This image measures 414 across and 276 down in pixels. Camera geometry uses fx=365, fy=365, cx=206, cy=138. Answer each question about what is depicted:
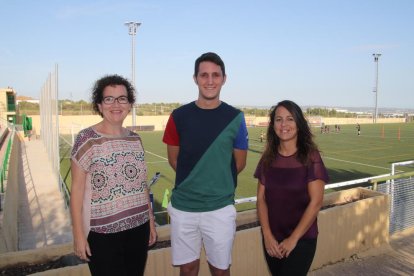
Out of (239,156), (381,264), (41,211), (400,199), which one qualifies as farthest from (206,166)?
(41,211)

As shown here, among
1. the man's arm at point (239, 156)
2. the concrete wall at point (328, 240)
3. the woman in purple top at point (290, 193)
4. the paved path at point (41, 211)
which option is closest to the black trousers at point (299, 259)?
the woman in purple top at point (290, 193)

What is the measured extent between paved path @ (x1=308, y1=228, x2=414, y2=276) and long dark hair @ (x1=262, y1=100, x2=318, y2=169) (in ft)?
9.69

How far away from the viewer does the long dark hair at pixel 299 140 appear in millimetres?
2902

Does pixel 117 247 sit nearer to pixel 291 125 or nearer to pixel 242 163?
pixel 242 163

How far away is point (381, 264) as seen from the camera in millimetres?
5723

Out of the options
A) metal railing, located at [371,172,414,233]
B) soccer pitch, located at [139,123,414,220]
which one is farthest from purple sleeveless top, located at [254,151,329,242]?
soccer pitch, located at [139,123,414,220]

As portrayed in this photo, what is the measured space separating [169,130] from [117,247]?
3.24ft

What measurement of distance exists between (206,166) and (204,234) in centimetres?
59

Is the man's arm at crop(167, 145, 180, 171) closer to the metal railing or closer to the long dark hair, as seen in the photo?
the long dark hair

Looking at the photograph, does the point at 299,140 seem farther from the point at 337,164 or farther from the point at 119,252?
the point at 337,164

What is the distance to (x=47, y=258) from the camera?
12.7 feet

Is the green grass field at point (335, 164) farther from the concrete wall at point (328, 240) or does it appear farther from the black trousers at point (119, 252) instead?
the black trousers at point (119, 252)

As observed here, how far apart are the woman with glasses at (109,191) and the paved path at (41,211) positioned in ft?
20.6

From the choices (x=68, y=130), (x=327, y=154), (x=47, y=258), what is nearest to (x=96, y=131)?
(x=47, y=258)
